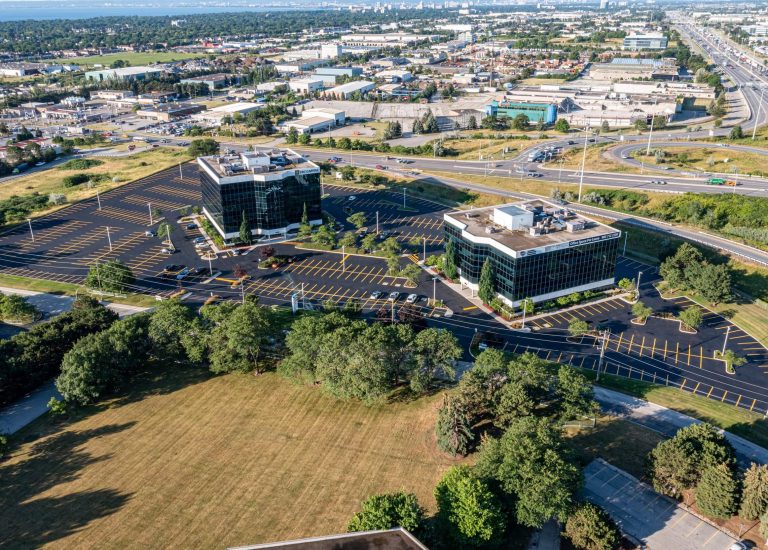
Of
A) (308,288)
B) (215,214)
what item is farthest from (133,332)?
(215,214)

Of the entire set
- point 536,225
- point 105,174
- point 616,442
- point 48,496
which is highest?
point 536,225

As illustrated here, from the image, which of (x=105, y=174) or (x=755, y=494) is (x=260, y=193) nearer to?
(x=105, y=174)

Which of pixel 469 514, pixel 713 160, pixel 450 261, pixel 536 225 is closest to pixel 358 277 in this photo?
pixel 450 261

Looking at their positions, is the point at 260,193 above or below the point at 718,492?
above

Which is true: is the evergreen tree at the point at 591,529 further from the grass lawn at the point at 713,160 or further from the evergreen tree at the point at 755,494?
the grass lawn at the point at 713,160

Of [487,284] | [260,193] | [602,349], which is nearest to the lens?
[602,349]

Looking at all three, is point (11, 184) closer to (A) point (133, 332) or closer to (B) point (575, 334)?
(A) point (133, 332)
